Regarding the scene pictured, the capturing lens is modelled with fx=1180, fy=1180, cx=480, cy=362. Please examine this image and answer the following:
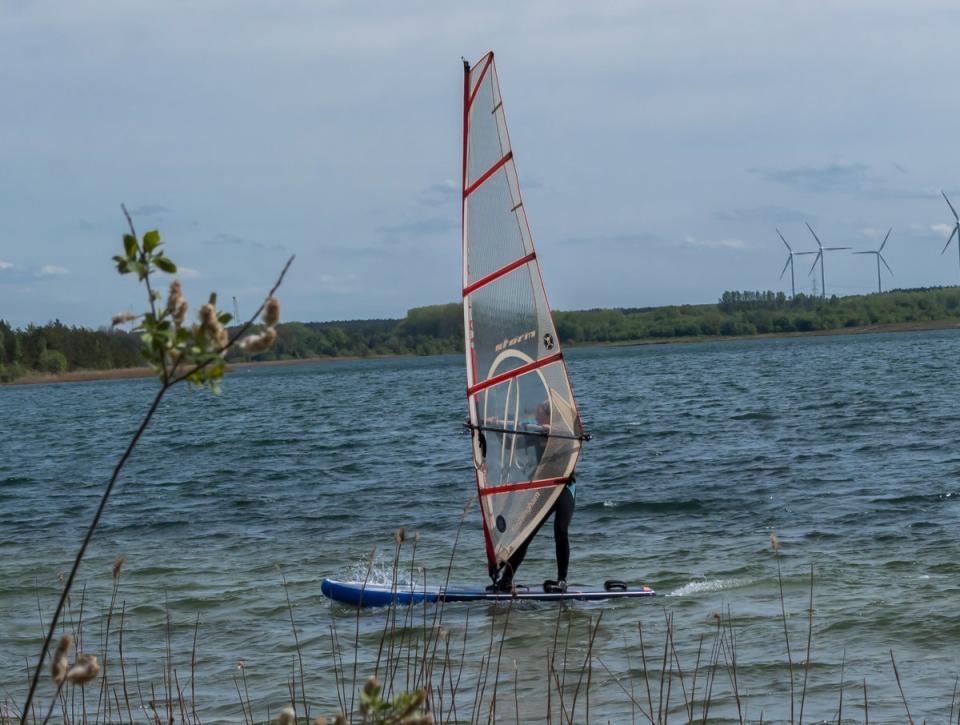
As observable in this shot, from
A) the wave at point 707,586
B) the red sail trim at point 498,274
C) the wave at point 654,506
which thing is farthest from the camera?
the wave at point 654,506

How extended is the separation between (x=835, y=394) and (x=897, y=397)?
3.84 m

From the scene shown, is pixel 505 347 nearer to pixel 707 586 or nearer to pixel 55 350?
pixel 707 586

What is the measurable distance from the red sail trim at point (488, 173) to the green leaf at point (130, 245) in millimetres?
8315

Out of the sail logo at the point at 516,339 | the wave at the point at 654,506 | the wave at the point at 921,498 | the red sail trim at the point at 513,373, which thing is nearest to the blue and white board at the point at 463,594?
the red sail trim at the point at 513,373

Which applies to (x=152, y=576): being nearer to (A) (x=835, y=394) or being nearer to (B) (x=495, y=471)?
(B) (x=495, y=471)

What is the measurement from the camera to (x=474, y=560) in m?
13.0

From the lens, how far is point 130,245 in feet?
6.30

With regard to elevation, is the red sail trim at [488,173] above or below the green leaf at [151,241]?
above

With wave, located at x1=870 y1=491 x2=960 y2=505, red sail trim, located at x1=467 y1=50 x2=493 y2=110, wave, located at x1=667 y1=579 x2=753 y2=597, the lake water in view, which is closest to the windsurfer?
the lake water

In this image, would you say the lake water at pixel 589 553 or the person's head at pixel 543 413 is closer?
the lake water at pixel 589 553

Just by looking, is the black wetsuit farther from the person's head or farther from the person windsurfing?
the person's head

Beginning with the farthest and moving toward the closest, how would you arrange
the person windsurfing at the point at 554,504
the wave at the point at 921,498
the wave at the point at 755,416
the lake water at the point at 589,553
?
the wave at the point at 755,416, the wave at the point at 921,498, the person windsurfing at the point at 554,504, the lake water at the point at 589,553

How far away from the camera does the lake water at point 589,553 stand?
8289 millimetres

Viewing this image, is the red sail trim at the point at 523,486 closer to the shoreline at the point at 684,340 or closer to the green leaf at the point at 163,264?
the green leaf at the point at 163,264
